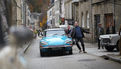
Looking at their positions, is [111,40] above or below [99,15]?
below

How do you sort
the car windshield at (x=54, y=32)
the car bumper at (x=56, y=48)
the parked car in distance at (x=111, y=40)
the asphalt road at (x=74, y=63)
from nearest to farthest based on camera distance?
the asphalt road at (x=74, y=63)
the car bumper at (x=56, y=48)
the parked car in distance at (x=111, y=40)
the car windshield at (x=54, y=32)

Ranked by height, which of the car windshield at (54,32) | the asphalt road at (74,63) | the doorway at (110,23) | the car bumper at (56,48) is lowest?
the asphalt road at (74,63)

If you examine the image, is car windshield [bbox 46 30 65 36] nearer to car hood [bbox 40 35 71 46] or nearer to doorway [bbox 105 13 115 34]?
car hood [bbox 40 35 71 46]

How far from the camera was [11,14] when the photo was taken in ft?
18.0

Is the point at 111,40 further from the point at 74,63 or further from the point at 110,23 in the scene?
the point at 110,23

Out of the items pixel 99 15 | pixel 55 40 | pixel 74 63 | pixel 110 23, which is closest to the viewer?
pixel 74 63

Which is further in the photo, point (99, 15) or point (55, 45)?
point (99, 15)

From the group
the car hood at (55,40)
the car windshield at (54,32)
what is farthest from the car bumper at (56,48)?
the car windshield at (54,32)

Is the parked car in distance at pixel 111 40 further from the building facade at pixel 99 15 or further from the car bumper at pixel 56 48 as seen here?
the building facade at pixel 99 15

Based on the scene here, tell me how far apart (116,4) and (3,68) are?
19183 mm

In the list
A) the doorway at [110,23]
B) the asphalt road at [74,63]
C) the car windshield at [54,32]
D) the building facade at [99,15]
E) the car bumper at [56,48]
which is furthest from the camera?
the doorway at [110,23]

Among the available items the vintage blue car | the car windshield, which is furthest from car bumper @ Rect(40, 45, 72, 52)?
the car windshield

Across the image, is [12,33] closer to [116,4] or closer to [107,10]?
[116,4]

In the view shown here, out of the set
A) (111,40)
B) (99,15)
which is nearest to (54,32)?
(111,40)
